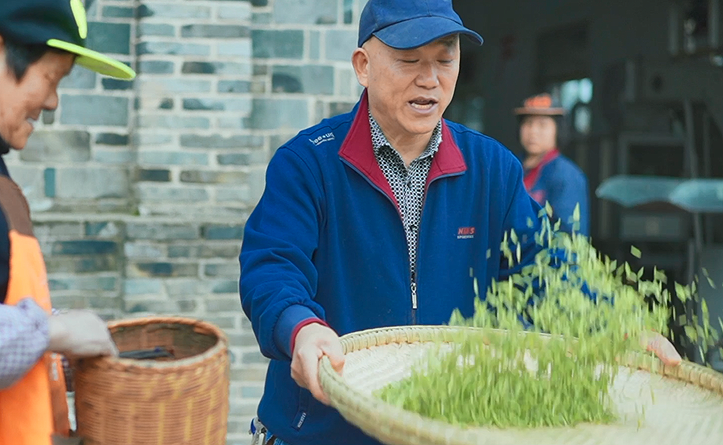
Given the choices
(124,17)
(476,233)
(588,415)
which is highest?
(124,17)

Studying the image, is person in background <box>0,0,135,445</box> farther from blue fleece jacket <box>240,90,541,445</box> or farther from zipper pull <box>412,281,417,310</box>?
zipper pull <box>412,281,417,310</box>

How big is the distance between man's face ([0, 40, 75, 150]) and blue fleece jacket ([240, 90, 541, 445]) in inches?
24.2

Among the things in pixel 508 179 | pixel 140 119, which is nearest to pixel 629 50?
pixel 140 119

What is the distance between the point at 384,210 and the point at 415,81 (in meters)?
0.35

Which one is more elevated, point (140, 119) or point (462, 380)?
point (140, 119)

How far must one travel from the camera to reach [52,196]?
16.9 ft

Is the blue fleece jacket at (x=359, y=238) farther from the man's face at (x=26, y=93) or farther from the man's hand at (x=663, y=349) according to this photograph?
the man's face at (x=26, y=93)

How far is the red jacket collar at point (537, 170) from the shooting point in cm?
593

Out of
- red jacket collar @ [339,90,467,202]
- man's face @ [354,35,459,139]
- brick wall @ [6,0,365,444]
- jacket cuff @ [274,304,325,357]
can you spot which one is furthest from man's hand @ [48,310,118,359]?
brick wall @ [6,0,365,444]

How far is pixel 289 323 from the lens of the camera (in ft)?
6.21

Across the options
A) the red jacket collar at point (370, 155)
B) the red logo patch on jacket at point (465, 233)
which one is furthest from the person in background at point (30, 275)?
the red logo patch on jacket at point (465, 233)

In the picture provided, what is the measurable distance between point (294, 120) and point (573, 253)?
11.0 feet

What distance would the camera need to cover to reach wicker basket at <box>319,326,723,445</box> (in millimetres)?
1427

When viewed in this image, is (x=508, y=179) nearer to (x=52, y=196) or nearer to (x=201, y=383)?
(x=201, y=383)
